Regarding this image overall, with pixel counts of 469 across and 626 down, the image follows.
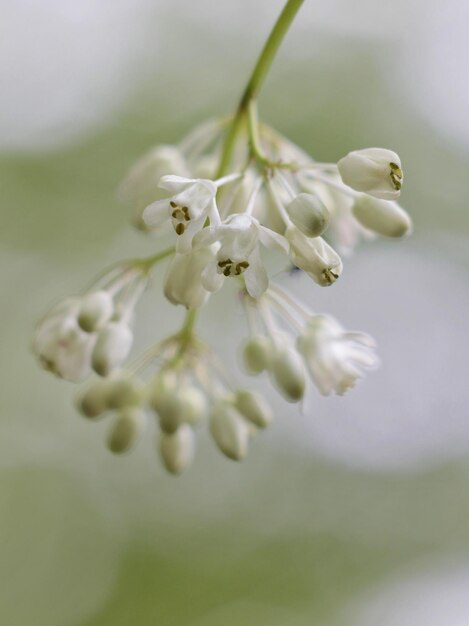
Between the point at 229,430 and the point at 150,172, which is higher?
the point at 150,172

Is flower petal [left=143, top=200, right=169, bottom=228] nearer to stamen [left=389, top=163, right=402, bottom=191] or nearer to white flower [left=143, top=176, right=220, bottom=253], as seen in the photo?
white flower [left=143, top=176, right=220, bottom=253]

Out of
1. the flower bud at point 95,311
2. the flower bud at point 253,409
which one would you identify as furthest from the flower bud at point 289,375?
the flower bud at point 95,311

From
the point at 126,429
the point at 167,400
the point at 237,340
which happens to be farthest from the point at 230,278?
the point at 237,340

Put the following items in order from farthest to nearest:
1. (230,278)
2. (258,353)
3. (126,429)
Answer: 1. (126,429)
2. (258,353)
3. (230,278)

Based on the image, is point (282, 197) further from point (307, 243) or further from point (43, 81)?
point (43, 81)

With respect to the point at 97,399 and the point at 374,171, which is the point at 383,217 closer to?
the point at 374,171

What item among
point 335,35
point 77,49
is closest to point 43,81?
point 77,49

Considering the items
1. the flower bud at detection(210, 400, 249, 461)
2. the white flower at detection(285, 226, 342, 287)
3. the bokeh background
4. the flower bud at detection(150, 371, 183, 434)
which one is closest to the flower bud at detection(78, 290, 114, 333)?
the flower bud at detection(150, 371, 183, 434)
